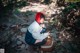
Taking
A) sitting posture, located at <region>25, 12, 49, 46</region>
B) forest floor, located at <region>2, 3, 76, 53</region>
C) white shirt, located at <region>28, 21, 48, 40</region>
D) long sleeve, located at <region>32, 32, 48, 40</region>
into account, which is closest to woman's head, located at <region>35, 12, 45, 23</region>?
sitting posture, located at <region>25, 12, 49, 46</region>

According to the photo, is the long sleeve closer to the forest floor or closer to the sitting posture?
the sitting posture

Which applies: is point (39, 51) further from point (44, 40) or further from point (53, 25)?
point (53, 25)

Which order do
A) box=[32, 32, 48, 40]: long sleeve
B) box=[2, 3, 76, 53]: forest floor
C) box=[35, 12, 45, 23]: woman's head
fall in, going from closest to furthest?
box=[35, 12, 45, 23]: woman's head → box=[32, 32, 48, 40]: long sleeve → box=[2, 3, 76, 53]: forest floor

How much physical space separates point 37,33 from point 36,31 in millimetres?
95

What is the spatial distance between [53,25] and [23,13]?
2.60m

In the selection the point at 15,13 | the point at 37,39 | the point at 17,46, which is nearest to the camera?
the point at 37,39

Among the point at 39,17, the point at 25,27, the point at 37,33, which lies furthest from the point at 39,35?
the point at 25,27

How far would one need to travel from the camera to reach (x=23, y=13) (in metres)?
10.7

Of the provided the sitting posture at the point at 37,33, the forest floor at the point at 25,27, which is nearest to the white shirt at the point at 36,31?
the sitting posture at the point at 37,33

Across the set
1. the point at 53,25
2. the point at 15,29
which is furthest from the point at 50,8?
the point at 15,29

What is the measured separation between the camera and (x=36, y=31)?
6305 millimetres

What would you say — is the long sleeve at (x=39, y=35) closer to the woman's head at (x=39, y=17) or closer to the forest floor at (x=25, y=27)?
the woman's head at (x=39, y=17)

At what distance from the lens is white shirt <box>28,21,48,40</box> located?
20.7 ft

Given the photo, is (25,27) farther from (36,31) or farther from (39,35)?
(36,31)
